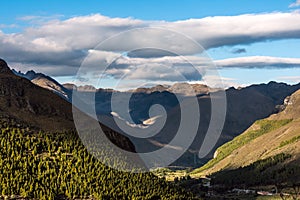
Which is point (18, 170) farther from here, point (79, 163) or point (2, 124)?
point (2, 124)

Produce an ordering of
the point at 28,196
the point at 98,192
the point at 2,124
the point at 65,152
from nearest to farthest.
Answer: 1. the point at 28,196
2. the point at 98,192
3. the point at 65,152
4. the point at 2,124

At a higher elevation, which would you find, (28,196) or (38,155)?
(38,155)

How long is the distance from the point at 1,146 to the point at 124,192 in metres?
46.7

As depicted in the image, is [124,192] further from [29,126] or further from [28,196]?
[29,126]

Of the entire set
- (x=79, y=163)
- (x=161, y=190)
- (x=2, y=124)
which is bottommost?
(x=161, y=190)

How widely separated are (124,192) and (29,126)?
53.9 meters

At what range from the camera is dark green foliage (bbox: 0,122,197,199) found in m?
154

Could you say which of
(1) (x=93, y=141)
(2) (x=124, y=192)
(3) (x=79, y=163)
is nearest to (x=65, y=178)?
(3) (x=79, y=163)

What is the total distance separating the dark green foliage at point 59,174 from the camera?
154m

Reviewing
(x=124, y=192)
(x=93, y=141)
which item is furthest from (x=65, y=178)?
(x=93, y=141)

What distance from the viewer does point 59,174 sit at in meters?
160

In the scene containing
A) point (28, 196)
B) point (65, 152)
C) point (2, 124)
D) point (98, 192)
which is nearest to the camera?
point (28, 196)

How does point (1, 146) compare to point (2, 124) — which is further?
point (2, 124)

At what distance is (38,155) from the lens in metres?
170
